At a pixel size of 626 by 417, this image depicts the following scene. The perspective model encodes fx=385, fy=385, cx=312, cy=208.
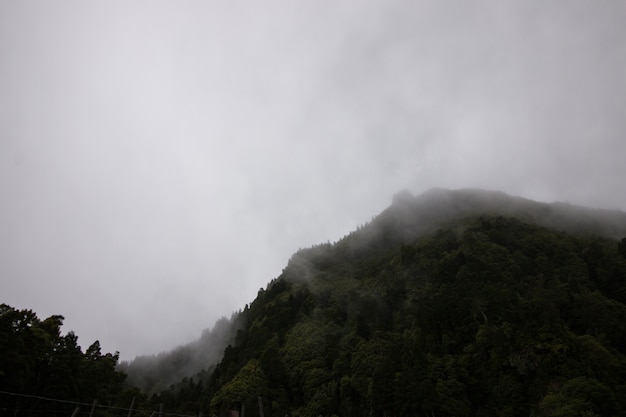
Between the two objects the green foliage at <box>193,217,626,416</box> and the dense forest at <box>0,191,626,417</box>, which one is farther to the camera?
the green foliage at <box>193,217,626,416</box>

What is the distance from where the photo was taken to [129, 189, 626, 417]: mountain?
47844 mm

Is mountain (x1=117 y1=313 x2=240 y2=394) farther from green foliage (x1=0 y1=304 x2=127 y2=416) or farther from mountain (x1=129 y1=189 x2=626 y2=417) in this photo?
green foliage (x1=0 y1=304 x2=127 y2=416)

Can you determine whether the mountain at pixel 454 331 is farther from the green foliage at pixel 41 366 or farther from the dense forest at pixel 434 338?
the green foliage at pixel 41 366

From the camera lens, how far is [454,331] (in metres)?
62.2

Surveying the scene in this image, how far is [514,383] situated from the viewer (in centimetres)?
4759

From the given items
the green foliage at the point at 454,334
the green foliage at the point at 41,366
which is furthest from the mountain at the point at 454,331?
the green foliage at the point at 41,366

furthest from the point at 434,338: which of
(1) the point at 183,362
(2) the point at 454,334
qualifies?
(1) the point at 183,362

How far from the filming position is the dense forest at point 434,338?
141 ft

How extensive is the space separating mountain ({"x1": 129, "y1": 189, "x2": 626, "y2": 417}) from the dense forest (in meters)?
0.23

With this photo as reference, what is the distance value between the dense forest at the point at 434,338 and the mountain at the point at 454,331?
226mm

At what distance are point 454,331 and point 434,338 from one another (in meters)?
3.38

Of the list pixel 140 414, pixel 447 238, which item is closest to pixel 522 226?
pixel 447 238

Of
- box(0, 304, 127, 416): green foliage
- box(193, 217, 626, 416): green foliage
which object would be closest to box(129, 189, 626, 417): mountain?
box(193, 217, 626, 416): green foliage

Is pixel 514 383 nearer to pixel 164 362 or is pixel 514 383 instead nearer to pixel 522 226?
pixel 522 226
